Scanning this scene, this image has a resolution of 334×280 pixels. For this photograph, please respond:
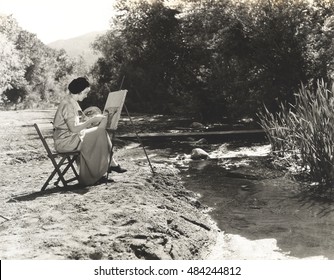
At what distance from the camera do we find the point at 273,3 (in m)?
12.4

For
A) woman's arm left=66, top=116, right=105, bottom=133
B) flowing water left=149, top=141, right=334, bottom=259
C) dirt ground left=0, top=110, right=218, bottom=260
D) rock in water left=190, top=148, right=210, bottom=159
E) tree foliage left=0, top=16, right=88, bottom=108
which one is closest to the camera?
dirt ground left=0, top=110, right=218, bottom=260

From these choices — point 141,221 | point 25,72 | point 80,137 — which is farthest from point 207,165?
point 25,72

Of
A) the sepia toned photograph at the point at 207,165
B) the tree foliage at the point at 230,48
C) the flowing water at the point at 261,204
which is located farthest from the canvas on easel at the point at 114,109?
the tree foliage at the point at 230,48

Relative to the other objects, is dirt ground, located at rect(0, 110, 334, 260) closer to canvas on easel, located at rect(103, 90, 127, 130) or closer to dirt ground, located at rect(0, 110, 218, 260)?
dirt ground, located at rect(0, 110, 218, 260)

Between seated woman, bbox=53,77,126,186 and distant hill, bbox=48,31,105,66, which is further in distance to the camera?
distant hill, bbox=48,31,105,66

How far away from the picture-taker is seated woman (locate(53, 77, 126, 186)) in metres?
5.59

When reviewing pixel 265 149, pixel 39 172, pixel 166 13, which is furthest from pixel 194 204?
pixel 166 13

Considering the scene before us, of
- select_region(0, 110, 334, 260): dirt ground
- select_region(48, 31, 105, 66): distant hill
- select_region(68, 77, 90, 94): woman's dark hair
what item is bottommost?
select_region(48, 31, 105, 66): distant hill

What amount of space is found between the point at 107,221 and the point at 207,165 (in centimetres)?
502

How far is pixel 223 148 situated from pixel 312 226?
6.28 m

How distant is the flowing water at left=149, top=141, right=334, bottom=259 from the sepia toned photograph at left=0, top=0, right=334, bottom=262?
0.02 meters

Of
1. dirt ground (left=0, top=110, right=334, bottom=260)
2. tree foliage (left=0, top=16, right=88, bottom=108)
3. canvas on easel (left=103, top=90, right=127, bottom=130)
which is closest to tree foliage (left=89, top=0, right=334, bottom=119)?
dirt ground (left=0, top=110, right=334, bottom=260)

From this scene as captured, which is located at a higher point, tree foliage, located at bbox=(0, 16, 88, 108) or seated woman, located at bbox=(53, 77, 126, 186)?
seated woman, located at bbox=(53, 77, 126, 186)

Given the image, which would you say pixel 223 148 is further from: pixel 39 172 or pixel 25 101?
pixel 25 101
